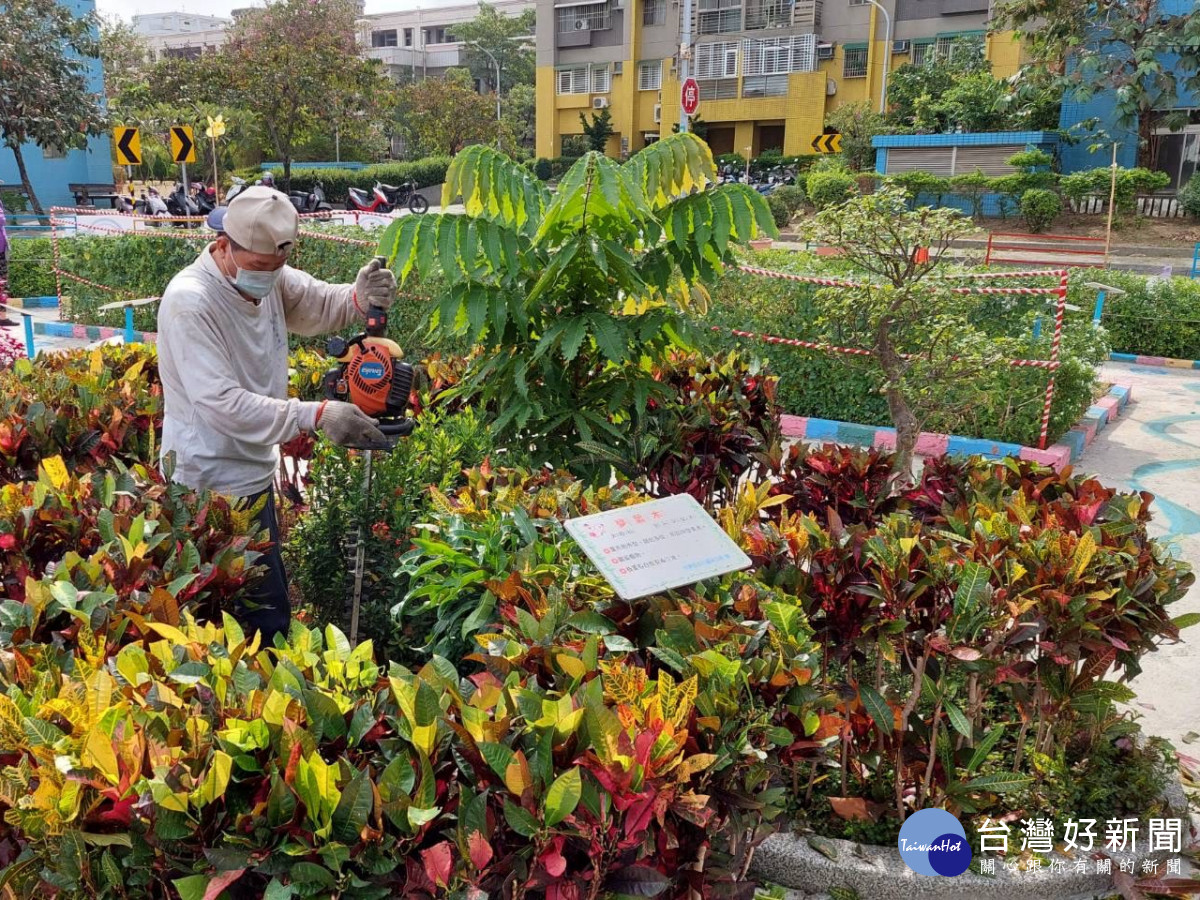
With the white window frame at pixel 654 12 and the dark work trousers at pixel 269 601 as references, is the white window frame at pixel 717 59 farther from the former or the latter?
the dark work trousers at pixel 269 601

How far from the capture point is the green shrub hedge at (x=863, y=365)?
A: 8.30 metres

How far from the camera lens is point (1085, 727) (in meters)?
3.54

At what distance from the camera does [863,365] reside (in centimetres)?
779

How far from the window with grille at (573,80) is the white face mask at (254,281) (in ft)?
141

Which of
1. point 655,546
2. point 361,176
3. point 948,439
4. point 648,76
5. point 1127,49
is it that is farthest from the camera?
point 648,76

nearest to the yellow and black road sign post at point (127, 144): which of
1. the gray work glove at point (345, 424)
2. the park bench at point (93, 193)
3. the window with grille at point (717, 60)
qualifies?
the gray work glove at point (345, 424)

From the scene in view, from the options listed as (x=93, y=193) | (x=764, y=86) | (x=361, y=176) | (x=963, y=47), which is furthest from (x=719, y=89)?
(x=93, y=193)

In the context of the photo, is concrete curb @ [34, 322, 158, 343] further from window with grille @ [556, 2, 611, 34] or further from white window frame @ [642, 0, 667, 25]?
window with grille @ [556, 2, 611, 34]

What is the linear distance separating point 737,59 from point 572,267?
38974 mm

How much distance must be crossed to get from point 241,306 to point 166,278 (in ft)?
33.2

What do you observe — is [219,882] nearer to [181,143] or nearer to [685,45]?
[685,45]

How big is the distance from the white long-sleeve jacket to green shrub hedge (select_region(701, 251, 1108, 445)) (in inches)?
191

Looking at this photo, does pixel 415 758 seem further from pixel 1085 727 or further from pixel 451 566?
pixel 1085 727

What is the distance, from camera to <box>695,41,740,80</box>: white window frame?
133 ft
